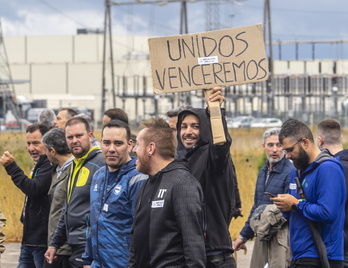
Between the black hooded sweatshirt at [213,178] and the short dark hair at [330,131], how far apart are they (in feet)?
5.12

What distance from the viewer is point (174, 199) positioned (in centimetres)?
549

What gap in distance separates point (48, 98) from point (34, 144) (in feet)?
291

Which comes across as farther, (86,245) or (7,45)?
(7,45)

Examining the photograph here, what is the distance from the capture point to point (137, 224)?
568 centimetres

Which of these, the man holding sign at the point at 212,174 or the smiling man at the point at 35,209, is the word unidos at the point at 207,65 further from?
the smiling man at the point at 35,209

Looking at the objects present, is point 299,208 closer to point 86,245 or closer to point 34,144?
point 86,245

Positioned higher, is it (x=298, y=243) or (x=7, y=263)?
(x=298, y=243)

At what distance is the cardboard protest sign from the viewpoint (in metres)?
6.50

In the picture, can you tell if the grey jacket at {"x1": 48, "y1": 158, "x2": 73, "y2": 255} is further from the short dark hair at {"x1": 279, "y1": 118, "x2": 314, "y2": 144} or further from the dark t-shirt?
the dark t-shirt

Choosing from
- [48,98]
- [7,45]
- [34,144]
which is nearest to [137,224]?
[34,144]

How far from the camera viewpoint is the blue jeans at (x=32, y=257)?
339 inches

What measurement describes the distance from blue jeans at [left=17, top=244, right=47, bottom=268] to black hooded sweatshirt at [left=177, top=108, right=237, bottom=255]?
2558 millimetres

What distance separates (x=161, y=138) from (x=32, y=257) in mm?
3410

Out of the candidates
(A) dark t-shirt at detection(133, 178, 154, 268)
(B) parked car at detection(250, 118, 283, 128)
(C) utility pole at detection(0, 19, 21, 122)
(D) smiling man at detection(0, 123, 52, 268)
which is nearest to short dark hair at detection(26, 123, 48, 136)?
(D) smiling man at detection(0, 123, 52, 268)
